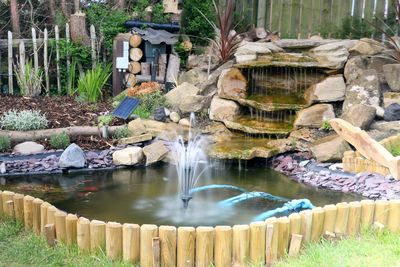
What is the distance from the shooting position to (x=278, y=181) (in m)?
6.00

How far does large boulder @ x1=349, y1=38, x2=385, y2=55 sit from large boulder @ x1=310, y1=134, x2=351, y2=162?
1.99m

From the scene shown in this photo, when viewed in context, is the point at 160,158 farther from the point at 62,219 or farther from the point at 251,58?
the point at 62,219

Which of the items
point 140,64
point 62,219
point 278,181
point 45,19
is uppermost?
point 45,19

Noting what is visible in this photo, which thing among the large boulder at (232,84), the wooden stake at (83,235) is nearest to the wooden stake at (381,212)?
the wooden stake at (83,235)

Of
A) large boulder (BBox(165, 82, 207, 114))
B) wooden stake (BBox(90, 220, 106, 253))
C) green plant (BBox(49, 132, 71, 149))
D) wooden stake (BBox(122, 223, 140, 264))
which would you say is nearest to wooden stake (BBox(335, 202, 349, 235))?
wooden stake (BBox(122, 223, 140, 264))

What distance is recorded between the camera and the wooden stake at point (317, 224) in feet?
11.8

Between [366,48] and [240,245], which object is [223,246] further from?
[366,48]

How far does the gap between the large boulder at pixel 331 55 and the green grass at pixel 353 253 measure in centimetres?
403

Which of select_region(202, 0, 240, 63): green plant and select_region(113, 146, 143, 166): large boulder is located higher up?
select_region(202, 0, 240, 63): green plant

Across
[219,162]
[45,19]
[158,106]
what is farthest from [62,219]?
[45,19]

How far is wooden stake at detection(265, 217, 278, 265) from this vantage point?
11.1 feet

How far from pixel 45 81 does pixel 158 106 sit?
8.11 ft

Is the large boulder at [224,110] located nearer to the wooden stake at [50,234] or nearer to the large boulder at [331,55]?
the large boulder at [331,55]

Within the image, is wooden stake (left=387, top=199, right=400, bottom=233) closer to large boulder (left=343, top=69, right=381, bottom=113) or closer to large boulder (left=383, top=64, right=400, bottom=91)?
large boulder (left=343, top=69, right=381, bottom=113)
